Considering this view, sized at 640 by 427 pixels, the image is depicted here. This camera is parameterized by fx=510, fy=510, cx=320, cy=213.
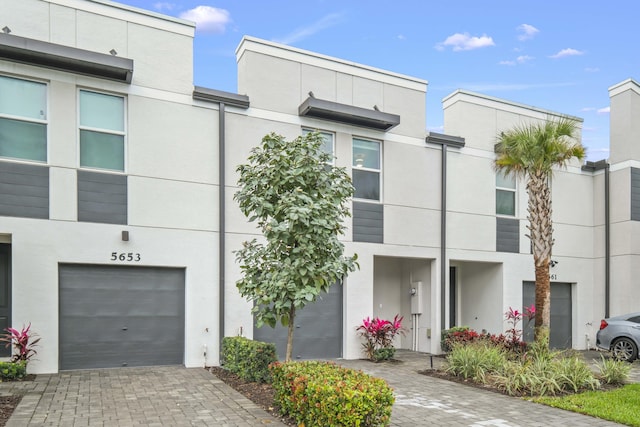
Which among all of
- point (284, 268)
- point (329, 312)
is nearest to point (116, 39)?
point (284, 268)

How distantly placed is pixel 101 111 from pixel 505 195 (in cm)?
1167

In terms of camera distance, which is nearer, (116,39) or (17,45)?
(17,45)

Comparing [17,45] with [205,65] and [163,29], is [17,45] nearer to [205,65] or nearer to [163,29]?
[163,29]

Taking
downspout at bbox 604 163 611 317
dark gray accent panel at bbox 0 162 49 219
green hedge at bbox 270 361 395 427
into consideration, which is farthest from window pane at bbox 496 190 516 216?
dark gray accent panel at bbox 0 162 49 219

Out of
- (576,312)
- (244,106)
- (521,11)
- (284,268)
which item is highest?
(521,11)

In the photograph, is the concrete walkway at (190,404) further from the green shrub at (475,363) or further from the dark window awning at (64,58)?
the dark window awning at (64,58)

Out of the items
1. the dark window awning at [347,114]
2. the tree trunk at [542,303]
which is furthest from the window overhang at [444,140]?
the tree trunk at [542,303]

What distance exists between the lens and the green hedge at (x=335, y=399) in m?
5.69

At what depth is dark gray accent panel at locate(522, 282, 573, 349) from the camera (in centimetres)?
1598

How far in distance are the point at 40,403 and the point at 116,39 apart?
24.4 feet

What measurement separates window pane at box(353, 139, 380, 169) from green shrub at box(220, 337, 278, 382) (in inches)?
232

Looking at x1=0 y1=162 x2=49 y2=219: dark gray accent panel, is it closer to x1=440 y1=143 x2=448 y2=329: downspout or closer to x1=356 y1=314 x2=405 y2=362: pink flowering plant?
x1=356 y1=314 x2=405 y2=362: pink flowering plant

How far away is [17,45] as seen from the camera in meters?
9.60

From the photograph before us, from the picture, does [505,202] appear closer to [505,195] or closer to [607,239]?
[505,195]
